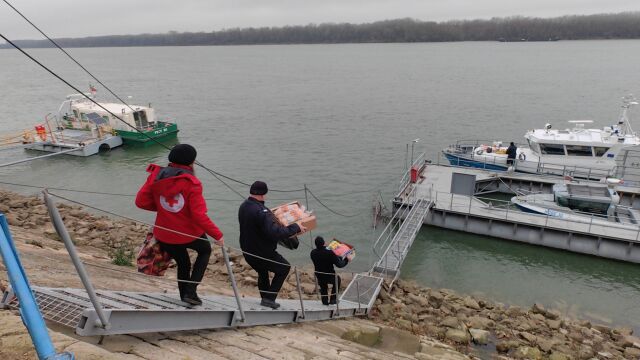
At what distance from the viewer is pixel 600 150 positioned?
72.3ft

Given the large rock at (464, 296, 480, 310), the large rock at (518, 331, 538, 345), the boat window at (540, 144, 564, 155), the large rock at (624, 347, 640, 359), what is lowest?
the large rock at (464, 296, 480, 310)

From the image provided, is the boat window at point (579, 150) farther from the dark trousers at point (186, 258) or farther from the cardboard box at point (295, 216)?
the dark trousers at point (186, 258)

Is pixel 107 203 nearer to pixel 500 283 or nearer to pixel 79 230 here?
pixel 79 230

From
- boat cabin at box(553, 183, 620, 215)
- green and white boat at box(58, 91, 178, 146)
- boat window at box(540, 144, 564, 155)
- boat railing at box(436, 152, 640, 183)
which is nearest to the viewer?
boat cabin at box(553, 183, 620, 215)

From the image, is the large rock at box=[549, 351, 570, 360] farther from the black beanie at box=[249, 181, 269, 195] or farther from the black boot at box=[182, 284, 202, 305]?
the black boot at box=[182, 284, 202, 305]

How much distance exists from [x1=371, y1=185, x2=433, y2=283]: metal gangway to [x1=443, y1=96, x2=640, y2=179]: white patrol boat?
7338mm

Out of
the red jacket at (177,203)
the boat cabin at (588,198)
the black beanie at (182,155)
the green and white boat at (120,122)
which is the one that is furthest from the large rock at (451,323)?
the green and white boat at (120,122)

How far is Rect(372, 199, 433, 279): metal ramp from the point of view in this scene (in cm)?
1385

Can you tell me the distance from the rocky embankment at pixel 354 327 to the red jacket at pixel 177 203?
42.7 inches

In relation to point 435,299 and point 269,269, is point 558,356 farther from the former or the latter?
point 269,269

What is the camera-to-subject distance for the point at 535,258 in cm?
1725

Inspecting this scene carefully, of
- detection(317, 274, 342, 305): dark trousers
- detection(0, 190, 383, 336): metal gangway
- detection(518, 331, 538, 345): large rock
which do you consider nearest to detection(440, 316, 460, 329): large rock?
detection(518, 331, 538, 345): large rock

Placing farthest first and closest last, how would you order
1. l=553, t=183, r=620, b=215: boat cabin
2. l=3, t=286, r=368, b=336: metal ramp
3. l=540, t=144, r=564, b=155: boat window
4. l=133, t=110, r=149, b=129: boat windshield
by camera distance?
l=133, t=110, r=149, b=129: boat windshield
l=540, t=144, r=564, b=155: boat window
l=553, t=183, r=620, b=215: boat cabin
l=3, t=286, r=368, b=336: metal ramp

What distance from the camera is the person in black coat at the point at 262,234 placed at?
6.14m
